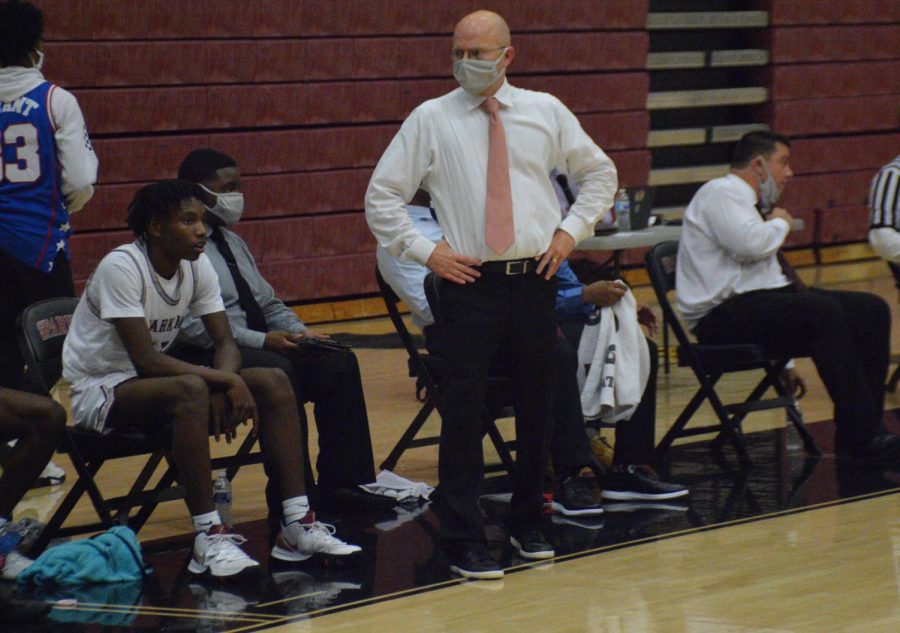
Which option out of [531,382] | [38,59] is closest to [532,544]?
[531,382]

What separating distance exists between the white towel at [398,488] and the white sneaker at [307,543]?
2.26 feet

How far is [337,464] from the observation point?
4.89m

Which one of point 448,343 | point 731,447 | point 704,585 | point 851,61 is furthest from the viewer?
point 851,61

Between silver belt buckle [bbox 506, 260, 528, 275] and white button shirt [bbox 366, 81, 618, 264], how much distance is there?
19 millimetres

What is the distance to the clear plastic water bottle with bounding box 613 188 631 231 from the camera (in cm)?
706

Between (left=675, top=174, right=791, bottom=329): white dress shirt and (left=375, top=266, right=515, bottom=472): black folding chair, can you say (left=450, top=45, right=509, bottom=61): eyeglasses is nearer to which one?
(left=375, top=266, right=515, bottom=472): black folding chair

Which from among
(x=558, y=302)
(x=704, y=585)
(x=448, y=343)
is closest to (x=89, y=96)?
(x=558, y=302)

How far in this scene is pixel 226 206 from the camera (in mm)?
4840

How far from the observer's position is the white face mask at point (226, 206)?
15.8ft

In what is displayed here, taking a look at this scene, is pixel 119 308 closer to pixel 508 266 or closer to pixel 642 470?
pixel 508 266

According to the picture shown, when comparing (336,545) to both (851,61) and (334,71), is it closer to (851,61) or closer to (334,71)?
A: (334,71)

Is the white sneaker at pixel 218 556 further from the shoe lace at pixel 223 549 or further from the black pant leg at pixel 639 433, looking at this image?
the black pant leg at pixel 639 433

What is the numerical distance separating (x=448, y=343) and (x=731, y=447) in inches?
81.0

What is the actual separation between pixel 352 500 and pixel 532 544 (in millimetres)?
852
